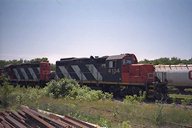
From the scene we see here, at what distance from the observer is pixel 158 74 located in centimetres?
2134

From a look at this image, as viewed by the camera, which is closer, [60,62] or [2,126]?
[2,126]

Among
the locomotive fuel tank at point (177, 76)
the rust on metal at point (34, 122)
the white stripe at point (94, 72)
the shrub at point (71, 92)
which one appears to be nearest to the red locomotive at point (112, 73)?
the white stripe at point (94, 72)

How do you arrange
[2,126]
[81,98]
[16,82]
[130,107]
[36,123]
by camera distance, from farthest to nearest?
[16,82], [81,98], [130,107], [36,123], [2,126]

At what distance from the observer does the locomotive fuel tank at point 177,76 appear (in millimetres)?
20288

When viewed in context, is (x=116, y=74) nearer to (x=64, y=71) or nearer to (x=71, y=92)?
(x=71, y=92)

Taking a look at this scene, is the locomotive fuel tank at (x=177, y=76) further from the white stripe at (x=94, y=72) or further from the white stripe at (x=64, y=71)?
the white stripe at (x=64, y=71)

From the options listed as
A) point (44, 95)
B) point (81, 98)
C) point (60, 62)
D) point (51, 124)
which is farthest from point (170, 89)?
point (51, 124)

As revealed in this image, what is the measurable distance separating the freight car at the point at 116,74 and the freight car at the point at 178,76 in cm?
73

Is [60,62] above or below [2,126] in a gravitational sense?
above

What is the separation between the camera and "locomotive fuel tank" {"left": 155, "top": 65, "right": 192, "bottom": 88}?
2029 cm

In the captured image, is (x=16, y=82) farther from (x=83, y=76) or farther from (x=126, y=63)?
(x=126, y=63)

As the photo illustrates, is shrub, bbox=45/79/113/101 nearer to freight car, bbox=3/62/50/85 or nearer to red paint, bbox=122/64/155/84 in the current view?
red paint, bbox=122/64/155/84

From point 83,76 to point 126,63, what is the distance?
464 cm

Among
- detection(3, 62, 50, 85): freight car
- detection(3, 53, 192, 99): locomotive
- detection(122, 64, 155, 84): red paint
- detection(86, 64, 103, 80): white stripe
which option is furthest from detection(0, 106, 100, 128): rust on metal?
detection(3, 62, 50, 85): freight car
